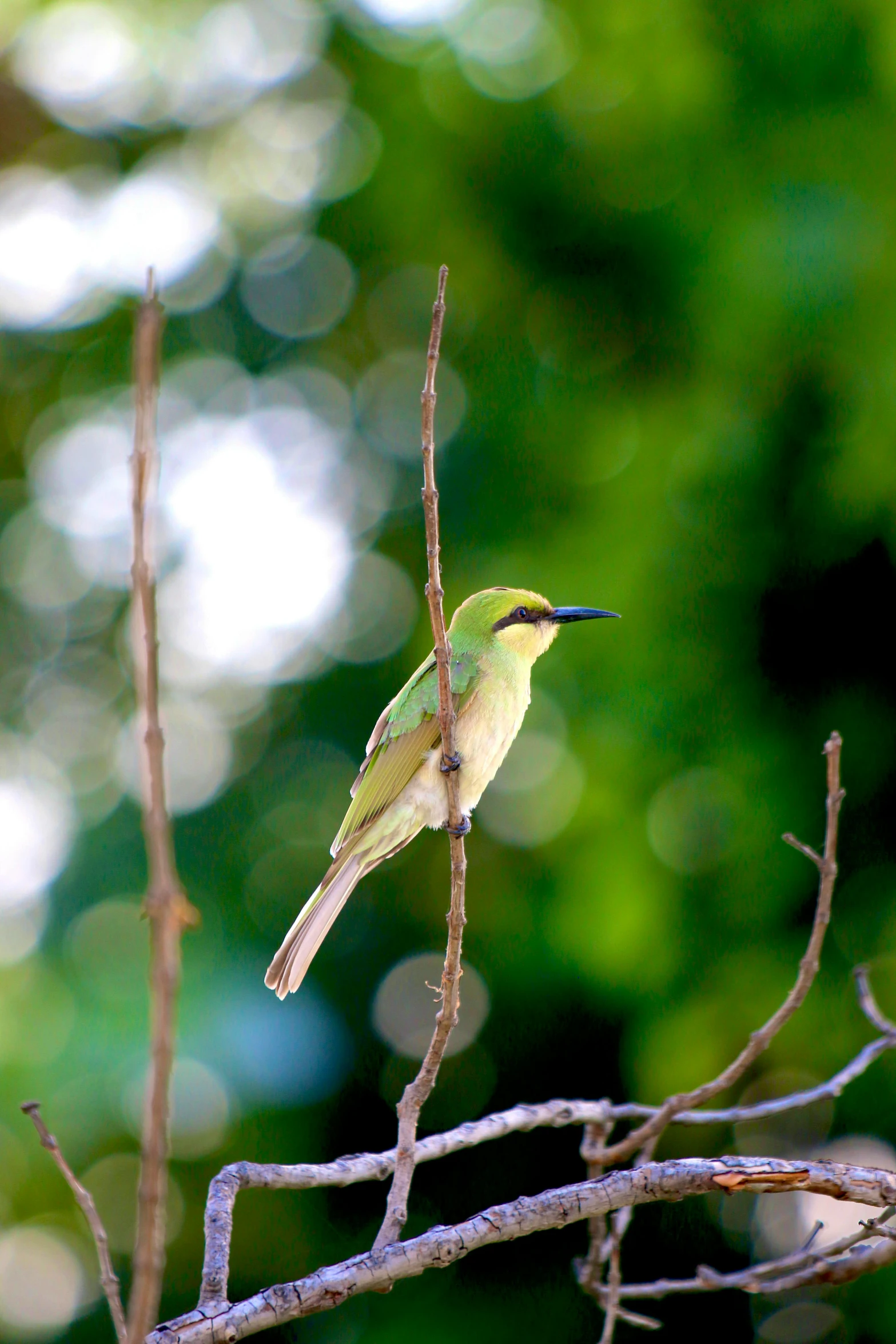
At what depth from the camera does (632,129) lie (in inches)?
196

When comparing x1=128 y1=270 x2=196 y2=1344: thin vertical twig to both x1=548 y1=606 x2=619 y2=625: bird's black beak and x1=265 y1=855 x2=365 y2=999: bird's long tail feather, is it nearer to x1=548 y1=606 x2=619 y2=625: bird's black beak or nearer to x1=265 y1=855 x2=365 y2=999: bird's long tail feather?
x1=265 y1=855 x2=365 y2=999: bird's long tail feather

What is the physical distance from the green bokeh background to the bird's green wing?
3.28 feet

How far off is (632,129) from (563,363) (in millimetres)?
1057

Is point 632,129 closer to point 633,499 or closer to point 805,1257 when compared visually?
point 633,499

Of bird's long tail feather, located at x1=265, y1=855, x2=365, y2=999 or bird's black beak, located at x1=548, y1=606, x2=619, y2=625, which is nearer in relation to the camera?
bird's long tail feather, located at x1=265, y1=855, x2=365, y2=999

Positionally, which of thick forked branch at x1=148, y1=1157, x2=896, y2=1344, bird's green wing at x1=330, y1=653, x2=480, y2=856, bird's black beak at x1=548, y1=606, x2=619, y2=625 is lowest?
thick forked branch at x1=148, y1=1157, x2=896, y2=1344

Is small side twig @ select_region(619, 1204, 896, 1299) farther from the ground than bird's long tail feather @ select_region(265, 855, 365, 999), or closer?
closer

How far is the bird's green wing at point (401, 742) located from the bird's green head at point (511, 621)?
6.0 inches

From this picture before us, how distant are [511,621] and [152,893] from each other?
115 inches

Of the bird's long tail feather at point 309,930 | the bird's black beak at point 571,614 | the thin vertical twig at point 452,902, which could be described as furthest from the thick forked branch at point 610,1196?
the bird's black beak at point 571,614

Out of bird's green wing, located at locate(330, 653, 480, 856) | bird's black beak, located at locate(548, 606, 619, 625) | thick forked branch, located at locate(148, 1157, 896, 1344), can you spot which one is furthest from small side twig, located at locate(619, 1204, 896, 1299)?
bird's black beak, located at locate(548, 606, 619, 625)

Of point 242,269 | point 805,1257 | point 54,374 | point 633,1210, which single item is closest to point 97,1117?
point 633,1210

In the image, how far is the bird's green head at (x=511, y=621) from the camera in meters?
3.66

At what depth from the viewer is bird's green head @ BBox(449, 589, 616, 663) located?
144 inches
